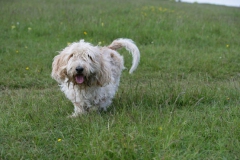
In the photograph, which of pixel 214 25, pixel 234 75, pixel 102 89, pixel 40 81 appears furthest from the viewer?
pixel 214 25

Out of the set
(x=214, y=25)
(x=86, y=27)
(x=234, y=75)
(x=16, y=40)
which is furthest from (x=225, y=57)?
(x=16, y=40)

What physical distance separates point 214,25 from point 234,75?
4.05m

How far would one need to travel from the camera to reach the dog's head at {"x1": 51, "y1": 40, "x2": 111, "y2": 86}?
4613 millimetres

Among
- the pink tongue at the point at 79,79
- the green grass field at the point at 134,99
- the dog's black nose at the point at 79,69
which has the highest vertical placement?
the dog's black nose at the point at 79,69

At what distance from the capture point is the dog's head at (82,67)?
4613 millimetres

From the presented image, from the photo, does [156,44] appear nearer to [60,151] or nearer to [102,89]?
[102,89]

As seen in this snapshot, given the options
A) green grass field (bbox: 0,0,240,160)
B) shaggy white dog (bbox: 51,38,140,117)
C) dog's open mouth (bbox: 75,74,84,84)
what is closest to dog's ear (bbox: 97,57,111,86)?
shaggy white dog (bbox: 51,38,140,117)

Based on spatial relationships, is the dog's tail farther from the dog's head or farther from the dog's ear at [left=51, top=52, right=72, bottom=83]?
the dog's ear at [left=51, top=52, right=72, bottom=83]

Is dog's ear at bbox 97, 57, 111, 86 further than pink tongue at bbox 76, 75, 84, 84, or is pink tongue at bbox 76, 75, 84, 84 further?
dog's ear at bbox 97, 57, 111, 86

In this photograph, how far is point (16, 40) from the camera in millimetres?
9680

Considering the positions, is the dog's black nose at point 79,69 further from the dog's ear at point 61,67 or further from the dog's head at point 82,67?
the dog's ear at point 61,67

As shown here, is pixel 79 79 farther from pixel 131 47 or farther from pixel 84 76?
pixel 131 47

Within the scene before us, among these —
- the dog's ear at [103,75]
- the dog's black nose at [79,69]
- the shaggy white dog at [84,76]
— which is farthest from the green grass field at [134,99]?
the dog's black nose at [79,69]

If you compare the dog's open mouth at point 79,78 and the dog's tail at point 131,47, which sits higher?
the dog's tail at point 131,47
